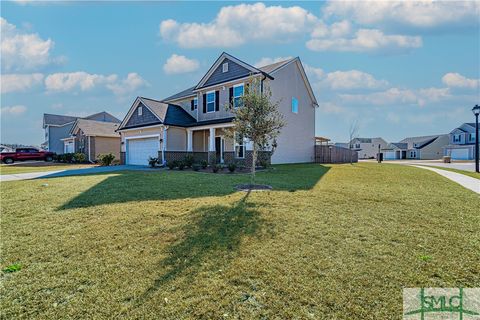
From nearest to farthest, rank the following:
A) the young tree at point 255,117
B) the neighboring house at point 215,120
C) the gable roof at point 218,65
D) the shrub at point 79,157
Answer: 1. the young tree at point 255,117
2. the gable roof at point 218,65
3. the neighboring house at point 215,120
4. the shrub at point 79,157

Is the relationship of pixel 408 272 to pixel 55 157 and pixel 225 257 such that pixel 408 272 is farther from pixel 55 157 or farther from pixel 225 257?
pixel 55 157

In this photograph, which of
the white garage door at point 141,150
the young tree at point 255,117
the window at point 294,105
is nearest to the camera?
the young tree at point 255,117

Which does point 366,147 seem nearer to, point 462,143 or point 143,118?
point 462,143

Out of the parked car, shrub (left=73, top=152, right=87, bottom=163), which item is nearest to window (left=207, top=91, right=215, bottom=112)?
shrub (left=73, top=152, right=87, bottom=163)

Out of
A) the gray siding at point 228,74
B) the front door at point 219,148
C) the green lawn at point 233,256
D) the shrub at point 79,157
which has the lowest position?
the green lawn at point 233,256

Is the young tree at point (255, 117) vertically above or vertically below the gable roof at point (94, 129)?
below

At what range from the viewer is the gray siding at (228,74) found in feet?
62.2

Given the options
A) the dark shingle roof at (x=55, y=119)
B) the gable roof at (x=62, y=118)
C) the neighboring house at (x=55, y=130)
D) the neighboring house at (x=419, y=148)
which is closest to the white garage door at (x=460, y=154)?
the neighboring house at (x=419, y=148)

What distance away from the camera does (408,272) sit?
333 cm

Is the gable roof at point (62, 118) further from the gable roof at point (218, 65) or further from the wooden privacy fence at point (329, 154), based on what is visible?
the wooden privacy fence at point (329, 154)

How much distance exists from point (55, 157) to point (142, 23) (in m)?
27.2

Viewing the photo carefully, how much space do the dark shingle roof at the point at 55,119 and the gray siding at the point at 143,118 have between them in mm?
30228

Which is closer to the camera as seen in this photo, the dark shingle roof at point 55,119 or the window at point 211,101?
the window at point 211,101

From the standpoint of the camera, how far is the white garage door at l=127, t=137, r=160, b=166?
21516mm
